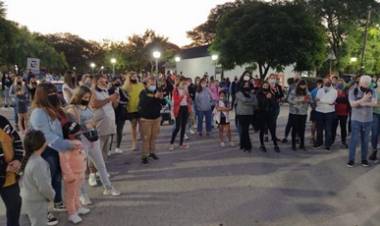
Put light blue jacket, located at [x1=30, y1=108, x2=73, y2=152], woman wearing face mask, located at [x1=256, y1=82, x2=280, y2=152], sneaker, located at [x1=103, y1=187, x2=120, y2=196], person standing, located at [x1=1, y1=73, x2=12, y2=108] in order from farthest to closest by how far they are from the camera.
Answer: person standing, located at [x1=1, y1=73, x2=12, y2=108] < woman wearing face mask, located at [x1=256, y1=82, x2=280, y2=152] < sneaker, located at [x1=103, y1=187, x2=120, y2=196] < light blue jacket, located at [x1=30, y1=108, x2=73, y2=152]

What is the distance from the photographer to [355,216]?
5707 mm

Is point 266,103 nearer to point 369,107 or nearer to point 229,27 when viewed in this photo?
point 369,107

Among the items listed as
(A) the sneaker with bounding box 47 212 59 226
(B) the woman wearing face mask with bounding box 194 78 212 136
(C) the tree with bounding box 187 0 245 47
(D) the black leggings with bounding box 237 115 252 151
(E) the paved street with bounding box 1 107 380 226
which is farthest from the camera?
(C) the tree with bounding box 187 0 245 47

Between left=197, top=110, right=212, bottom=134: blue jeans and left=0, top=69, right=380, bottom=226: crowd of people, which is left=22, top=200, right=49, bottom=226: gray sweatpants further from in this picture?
left=197, top=110, right=212, bottom=134: blue jeans

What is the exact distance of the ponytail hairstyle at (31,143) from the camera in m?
4.17

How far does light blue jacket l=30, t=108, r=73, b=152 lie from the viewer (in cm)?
496

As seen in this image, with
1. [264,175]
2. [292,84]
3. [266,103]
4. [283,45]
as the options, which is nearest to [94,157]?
[264,175]

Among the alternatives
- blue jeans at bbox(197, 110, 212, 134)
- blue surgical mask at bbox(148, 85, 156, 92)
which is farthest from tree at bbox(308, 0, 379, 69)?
blue surgical mask at bbox(148, 85, 156, 92)

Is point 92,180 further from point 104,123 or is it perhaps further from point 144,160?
point 144,160

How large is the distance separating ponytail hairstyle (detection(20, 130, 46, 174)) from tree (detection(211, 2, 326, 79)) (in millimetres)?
28319

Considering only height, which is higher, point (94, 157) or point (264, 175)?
point (94, 157)

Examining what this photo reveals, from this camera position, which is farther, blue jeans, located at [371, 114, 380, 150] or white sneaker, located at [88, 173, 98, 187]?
blue jeans, located at [371, 114, 380, 150]

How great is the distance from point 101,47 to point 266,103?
301 feet

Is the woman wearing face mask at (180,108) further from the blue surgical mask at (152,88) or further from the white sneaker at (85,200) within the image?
the white sneaker at (85,200)
